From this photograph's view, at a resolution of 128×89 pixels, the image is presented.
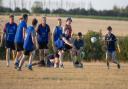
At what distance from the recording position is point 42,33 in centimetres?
2777

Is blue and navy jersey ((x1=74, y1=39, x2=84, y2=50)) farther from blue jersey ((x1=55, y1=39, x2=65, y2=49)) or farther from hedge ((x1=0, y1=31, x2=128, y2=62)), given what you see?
hedge ((x1=0, y1=31, x2=128, y2=62))

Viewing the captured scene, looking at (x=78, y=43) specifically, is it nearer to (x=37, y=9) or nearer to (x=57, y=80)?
(x=57, y=80)

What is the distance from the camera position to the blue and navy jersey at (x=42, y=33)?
27.7 metres

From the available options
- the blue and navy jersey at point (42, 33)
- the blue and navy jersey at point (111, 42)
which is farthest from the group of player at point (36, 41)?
the blue and navy jersey at point (111, 42)

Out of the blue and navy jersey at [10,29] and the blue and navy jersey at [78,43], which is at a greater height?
the blue and navy jersey at [10,29]

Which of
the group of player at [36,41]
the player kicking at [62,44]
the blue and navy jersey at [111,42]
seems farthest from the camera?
the blue and navy jersey at [111,42]

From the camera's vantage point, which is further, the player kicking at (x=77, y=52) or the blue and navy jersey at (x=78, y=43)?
the blue and navy jersey at (x=78, y=43)

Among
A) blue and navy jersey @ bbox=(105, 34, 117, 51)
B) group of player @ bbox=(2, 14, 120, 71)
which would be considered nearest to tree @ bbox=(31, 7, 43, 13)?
group of player @ bbox=(2, 14, 120, 71)

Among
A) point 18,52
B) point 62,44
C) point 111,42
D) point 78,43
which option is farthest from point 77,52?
point 18,52

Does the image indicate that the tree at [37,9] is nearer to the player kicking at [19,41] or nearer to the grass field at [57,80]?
the player kicking at [19,41]

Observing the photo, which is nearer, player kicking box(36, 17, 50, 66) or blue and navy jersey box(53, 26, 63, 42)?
player kicking box(36, 17, 50, 66)

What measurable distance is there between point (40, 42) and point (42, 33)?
15.7 inches

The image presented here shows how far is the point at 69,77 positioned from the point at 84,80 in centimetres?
107

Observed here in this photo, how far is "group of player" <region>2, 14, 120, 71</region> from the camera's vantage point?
25.0 metres
